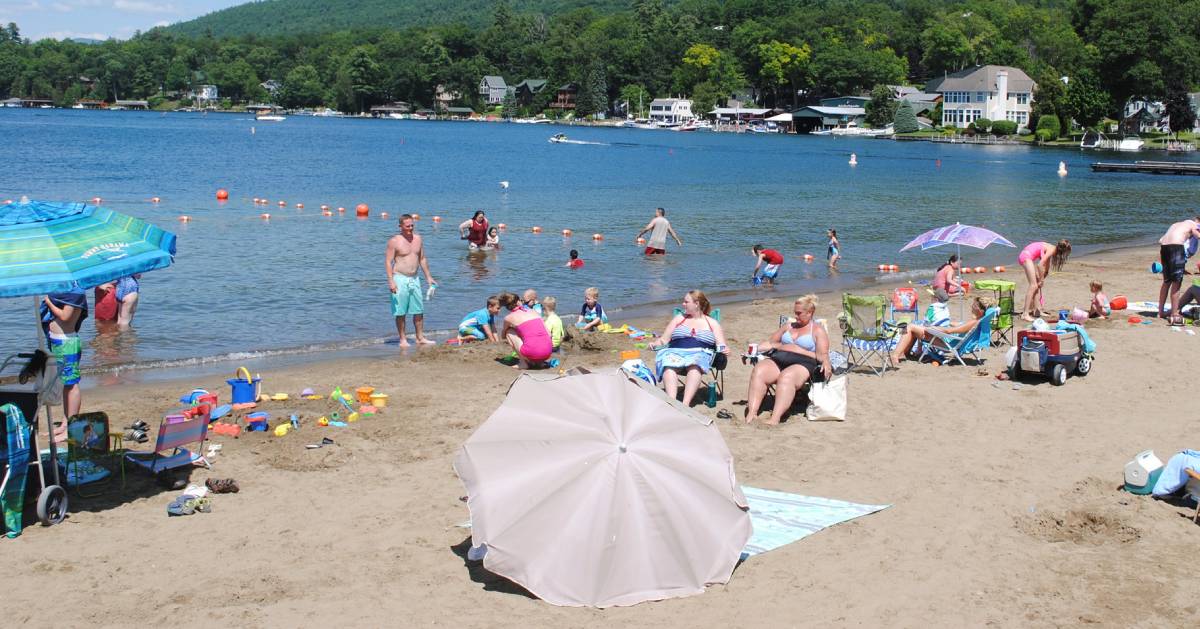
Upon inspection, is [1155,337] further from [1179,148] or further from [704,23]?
[704,23]

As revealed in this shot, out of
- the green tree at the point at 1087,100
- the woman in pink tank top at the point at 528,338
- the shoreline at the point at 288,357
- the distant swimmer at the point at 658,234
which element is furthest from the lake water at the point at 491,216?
the green tree at the point at 1087,100

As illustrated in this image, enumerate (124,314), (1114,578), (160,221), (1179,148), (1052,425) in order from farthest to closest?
(1179,148), (160,221), (124,314), (1052,425), (1114,578)

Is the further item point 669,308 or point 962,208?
point 962,208

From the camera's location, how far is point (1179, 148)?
92.8m

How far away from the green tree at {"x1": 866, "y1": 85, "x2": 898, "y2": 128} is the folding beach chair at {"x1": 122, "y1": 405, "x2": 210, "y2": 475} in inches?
5101

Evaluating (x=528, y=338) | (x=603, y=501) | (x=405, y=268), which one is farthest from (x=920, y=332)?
(x=603, y=501)

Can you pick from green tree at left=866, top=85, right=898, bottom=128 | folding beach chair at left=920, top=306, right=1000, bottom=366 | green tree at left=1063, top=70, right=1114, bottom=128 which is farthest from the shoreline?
green tree at left=866, top=85, right=898, bottom=128

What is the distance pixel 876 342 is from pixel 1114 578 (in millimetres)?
5717

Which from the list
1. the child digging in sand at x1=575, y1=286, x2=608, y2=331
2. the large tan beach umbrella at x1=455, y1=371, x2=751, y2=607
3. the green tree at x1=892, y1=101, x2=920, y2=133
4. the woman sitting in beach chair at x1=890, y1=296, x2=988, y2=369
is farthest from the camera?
the green tree at x1=892, y1=101, x2=920, y2=133

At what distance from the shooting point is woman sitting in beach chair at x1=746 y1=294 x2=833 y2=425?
1034cm

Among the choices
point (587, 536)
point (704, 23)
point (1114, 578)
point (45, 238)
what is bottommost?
point (1114, 578)

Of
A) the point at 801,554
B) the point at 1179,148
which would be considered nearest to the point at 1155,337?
the point at 801,554

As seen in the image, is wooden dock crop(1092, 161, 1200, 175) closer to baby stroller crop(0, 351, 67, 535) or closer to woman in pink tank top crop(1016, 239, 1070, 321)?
woman in pink tank top crop(1016, 239, 1070, 321)

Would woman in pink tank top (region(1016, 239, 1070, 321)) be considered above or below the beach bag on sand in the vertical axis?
above
